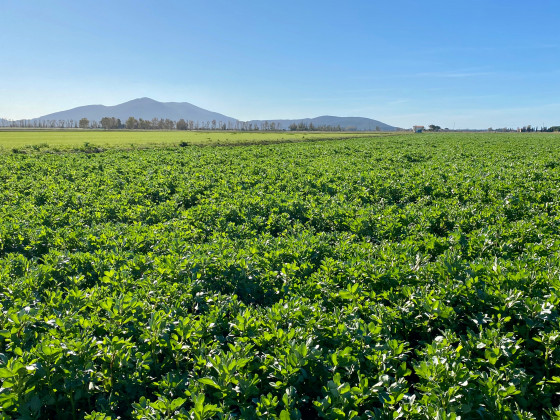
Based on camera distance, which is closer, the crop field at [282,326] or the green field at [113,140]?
the crop field at [282,326]

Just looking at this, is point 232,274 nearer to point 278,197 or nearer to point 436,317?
point 436,317

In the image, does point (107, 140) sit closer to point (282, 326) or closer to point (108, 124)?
point (282, 326)

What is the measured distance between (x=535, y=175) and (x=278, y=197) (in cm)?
1327

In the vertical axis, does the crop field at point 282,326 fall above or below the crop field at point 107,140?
below

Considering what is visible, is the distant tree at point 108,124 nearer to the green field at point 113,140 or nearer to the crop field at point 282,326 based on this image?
the green field at point 113,140

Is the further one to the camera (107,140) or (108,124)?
(108,124)

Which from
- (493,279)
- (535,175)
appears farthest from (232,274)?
(535,175)

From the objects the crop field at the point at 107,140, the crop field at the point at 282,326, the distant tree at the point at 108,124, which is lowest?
the crop field at the point at 282,326

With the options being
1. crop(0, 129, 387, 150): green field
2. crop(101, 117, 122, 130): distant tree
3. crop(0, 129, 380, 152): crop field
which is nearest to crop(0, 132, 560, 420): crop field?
crop(0, 129, 380, 152): crop field

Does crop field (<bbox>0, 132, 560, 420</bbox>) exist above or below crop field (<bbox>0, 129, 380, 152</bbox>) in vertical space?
Answer: below

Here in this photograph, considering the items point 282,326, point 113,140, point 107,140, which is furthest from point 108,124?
point 282,326

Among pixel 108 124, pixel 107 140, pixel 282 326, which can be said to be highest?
pixel 108 124

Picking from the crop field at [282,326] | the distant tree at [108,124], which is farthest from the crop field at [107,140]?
the distant tree at [108,124]

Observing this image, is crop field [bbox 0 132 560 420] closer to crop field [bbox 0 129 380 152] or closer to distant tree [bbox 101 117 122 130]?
crop field [bbox 0 129 380 152]
